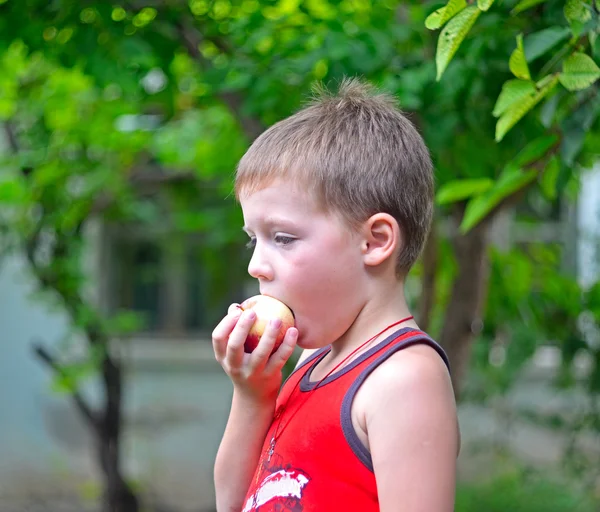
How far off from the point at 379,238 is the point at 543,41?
2.08ft

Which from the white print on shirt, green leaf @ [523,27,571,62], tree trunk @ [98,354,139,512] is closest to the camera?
the white print on shirt

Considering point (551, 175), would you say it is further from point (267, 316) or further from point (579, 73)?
point (267, 316)

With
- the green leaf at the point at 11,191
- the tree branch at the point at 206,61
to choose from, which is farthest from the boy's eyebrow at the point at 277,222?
the green leaf at the point at 11,191

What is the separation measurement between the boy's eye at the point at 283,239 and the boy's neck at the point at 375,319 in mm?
164

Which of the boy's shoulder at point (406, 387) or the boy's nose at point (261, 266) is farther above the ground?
the boy's nose at point (261, 266)

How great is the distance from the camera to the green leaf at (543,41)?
1650 millimetres

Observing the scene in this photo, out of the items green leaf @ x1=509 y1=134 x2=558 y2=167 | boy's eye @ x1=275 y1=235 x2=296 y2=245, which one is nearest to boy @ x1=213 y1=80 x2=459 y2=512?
boy's eye @ x1=275 y1=235 x2=296 y2=245

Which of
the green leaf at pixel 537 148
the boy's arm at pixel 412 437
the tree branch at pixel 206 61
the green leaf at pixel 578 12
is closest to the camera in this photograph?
the boy's arm at pixel 412 437

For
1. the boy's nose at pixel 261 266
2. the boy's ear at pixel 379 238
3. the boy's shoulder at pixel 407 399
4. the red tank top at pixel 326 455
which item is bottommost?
the red tank top at pixel 326 455

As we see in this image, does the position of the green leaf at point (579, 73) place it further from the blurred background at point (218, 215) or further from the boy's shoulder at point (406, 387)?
the boy's shoulder at point (406, 387)

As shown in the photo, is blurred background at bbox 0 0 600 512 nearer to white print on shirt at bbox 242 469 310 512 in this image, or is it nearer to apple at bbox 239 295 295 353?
apple at bbox 239 295 295 353

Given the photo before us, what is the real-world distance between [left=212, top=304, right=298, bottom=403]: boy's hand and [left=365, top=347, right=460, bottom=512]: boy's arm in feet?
0.61

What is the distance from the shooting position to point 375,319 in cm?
136

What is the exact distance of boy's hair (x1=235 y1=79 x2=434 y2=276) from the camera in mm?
1320
